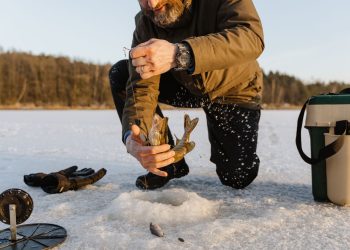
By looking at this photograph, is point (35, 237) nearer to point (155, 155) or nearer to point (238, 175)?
point (155, 155)

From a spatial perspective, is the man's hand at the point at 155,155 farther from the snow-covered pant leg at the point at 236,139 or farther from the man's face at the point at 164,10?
the snow-covered pant leg at the point at 236,139

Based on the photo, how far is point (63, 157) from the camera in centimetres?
400

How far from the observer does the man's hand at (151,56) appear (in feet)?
4.52

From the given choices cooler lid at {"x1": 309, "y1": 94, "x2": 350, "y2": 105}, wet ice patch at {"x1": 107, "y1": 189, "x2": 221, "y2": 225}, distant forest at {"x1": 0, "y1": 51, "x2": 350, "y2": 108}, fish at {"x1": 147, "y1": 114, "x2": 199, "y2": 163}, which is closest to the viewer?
fish at {"x1": 147, "y1": 114, "x2": 199, "y2": 163}

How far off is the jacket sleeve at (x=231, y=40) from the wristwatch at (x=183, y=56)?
0.07 feet

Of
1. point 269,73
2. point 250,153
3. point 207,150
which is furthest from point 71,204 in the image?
point 269,73

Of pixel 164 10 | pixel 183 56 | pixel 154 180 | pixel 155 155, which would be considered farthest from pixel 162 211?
pixel 164 10

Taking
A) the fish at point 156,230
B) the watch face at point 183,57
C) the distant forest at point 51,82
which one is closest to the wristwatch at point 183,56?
the watch face at point 183,57

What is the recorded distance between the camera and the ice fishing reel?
5.09 ft

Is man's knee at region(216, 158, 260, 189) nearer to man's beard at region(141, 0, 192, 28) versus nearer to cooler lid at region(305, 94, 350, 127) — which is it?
cooler lid at region(305, 94, 350, 127)

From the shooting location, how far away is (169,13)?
2178 millimetres

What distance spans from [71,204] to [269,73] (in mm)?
48983

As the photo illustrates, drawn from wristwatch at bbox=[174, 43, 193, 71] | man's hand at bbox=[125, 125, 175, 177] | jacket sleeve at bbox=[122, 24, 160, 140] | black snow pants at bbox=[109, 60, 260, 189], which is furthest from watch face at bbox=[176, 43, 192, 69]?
black snow pants at bbox=[109, 60, 260, 189]

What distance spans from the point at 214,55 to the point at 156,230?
0.81m
